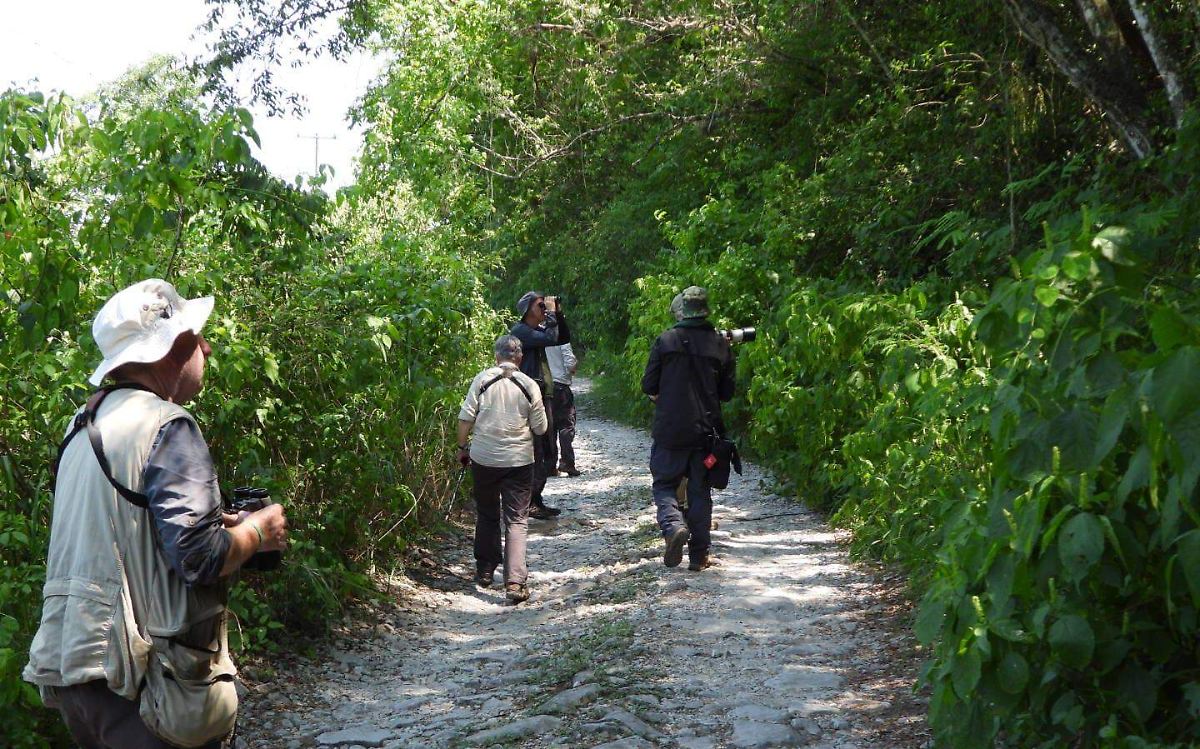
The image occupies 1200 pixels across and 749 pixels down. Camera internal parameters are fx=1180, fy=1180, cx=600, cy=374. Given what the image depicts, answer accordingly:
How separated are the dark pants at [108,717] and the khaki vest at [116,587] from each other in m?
0.05

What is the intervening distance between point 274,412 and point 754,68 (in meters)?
8.99

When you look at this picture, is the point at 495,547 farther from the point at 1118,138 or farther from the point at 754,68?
the point at 754,68

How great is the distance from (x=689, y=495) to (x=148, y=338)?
5715mm

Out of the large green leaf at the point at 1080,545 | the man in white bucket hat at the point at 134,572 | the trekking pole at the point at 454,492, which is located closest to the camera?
the man in white bucket hat at the point at 134,572

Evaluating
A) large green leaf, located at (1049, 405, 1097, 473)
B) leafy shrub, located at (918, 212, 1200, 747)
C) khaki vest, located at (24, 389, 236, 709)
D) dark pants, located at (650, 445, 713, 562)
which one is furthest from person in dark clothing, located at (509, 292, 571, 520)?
khaki vest, located at (24, 389, 236, 709)

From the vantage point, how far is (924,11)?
1170 centimetres

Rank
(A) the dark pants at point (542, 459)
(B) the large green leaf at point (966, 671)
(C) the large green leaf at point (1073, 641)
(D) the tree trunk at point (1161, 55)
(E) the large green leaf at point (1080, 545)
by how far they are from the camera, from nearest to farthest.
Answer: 1. (E) the large green leaf at point (1080, 545)
2. (C) the large green leaf at point (1073, 641)
3. (B) the large green leaf at point (966, 671)
4. (D) the tree trunk at point (1161, 55)
5. (A) the dark pants at point (542, 459)

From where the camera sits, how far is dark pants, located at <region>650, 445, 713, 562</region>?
8.33 m

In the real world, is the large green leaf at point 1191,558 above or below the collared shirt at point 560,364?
below

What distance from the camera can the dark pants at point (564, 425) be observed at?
12.8 meters

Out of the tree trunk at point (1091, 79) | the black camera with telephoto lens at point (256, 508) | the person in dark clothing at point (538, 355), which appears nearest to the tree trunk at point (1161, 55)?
the tree trunk at point (1091, 79)

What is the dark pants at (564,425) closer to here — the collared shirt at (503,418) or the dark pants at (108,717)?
the collared shirt at (503,418)

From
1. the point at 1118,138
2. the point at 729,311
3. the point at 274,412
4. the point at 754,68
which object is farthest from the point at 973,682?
the point at 754,68

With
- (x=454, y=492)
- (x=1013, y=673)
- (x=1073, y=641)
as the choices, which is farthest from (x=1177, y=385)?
(x=454, y=492)
